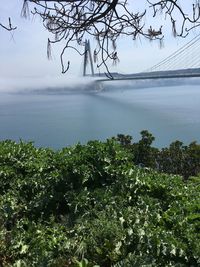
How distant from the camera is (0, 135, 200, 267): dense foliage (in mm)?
1979

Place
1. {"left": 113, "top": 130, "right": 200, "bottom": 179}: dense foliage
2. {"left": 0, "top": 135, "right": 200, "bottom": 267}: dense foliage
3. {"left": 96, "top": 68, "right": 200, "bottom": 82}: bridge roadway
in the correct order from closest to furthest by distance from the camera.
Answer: {"left": 0, "top": 135, "right": 200, "bottom": 267}: dense foliage < {"left": 113, "top": 130, "right": 200, "bottom": 179}: dense foliage < {"left": 96, "top": 68, "right": 200, "bottom": 82}: bridge roadway

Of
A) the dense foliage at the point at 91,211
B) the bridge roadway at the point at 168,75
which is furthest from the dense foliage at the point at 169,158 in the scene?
the bridge roadway at the point at 168,75

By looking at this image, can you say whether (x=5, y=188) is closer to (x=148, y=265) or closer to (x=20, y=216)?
(x=20, y=216)

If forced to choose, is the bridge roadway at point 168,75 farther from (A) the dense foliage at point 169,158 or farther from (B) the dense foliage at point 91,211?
(B) the dense foliage at point 91,211

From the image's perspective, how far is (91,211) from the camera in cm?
235

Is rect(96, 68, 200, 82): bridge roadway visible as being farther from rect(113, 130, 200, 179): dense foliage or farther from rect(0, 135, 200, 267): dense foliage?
rect(0, 135, 200, 267): dense foliage

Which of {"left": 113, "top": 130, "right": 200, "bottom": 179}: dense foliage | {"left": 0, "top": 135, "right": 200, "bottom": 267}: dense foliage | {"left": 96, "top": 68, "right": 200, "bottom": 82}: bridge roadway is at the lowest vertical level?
{"left": 113, "top": 130, "right": 200, "bottom": 179}: dense foliage

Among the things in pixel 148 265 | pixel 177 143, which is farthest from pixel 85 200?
pixel 177 143

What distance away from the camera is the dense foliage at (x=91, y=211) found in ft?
6.49

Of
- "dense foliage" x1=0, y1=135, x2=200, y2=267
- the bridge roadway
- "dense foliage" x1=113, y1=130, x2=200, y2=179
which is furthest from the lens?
the bridge roadway

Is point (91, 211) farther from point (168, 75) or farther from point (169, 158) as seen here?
point (168, 75)

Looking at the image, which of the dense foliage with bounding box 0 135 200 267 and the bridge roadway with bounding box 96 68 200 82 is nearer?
the dense foliage with bounding box 0 135 200 267

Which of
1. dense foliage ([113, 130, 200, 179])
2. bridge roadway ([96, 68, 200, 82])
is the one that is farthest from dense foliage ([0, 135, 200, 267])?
bridge roadway ([96, 68, 200, 82])

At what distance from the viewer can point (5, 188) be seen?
116 inches
